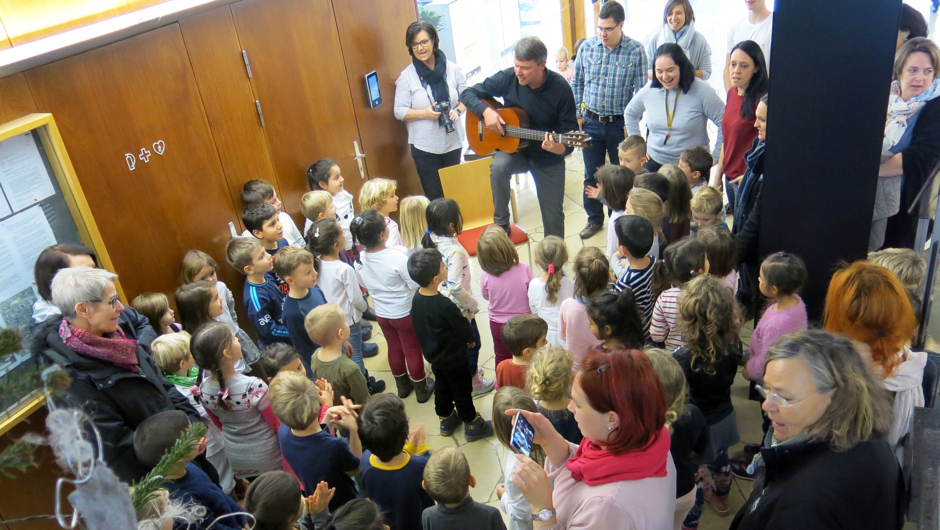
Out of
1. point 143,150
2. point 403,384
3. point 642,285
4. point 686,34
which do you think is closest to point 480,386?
point 403,384

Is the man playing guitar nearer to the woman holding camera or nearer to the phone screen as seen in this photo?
the woman holding camera

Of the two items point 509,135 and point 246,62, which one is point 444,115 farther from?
point 246,62

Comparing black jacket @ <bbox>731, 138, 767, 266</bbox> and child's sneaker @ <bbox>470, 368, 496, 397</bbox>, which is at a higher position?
black jacket @ <bbox>731, 138, 767, 266</bbox>

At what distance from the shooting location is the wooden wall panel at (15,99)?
2883mm

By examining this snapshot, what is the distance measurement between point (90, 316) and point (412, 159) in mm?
3993

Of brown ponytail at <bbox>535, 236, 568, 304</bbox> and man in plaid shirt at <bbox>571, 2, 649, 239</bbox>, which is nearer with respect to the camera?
brown ponytail at <bbox>535, 236, 568, 304</bbox>

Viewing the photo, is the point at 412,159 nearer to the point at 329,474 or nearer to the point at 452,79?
the point at 452,79

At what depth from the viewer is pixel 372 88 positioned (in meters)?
5.42

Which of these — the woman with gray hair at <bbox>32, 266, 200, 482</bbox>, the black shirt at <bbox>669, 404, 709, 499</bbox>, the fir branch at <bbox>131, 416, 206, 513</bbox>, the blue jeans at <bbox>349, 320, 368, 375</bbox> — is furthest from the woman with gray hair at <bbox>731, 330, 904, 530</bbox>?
the blue jeans at <bbox>349, 320, 368, 375</bbox>

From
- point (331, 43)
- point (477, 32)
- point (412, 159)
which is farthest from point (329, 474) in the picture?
point (477, 32)

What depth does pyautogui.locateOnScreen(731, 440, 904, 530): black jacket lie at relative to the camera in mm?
1640

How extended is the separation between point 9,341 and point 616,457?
1.39 metres

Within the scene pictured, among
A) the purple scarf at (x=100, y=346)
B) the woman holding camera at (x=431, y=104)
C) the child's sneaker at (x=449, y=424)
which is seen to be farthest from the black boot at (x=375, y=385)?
the woman holding camera at (x=431, y=104)

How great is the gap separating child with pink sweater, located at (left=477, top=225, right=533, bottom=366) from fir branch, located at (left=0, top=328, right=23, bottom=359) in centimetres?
256
